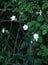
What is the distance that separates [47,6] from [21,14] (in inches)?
15.5

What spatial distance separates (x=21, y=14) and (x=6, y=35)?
1.58ft

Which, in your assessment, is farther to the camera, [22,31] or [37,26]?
[22,31]

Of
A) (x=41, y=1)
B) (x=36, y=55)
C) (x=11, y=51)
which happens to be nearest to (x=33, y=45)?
(x=36, y=55)

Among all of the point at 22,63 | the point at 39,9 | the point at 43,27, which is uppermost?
the point at 39,9

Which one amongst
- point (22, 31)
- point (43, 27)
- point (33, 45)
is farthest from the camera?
point (22, 31)

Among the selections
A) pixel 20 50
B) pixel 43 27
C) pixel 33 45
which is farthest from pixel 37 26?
pixel 20 50

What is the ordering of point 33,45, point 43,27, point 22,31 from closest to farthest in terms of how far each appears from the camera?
point 43,27
point 33,45
point 22,31

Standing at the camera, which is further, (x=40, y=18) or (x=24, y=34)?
(x=24, y=34)

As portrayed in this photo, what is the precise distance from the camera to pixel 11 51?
3535 mm

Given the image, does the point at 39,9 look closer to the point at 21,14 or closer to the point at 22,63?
the point at 21,14

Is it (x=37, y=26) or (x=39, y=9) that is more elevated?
(x=39, y=9)

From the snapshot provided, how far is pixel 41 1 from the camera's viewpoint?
337cm

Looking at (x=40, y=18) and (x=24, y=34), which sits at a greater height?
(x=40, y=18)

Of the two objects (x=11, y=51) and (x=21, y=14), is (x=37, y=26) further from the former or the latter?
(x=11, y=51)
